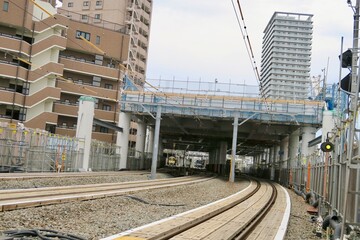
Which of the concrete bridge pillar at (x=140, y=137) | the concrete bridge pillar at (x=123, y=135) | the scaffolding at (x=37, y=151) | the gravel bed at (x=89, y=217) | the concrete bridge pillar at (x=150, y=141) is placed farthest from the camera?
the concrete bridge pillar at (x=150, y=141)

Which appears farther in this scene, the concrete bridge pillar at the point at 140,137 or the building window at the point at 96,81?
the building window at the point at 96,81

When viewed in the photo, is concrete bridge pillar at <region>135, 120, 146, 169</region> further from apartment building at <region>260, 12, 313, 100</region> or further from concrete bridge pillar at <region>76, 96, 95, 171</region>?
apartment building at <region>260, 12, 313, 100</region>

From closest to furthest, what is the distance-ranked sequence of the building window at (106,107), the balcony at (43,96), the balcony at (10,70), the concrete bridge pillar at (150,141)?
the balcony at (10,70)
the balcony at (43,96)
the building window at (106,107)
the concrete bridge pillar at (150,141)

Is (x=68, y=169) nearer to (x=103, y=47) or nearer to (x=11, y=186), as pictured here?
(x=11, y=186)

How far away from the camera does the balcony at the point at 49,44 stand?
2130 inches

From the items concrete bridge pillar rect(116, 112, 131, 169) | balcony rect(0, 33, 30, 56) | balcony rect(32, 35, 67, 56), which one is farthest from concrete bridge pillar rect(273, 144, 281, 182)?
balcony rect(0, 33, 30, 56)

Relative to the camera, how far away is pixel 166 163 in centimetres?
9794

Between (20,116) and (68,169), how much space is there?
19986 millimetres

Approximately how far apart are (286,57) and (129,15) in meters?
47.9

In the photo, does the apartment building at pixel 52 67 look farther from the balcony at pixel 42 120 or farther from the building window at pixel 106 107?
the building window at pixel 106 107

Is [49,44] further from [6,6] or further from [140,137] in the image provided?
[140,137]

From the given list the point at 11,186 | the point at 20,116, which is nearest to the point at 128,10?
the point at 20,116

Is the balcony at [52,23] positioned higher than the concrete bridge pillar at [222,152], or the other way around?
the balcony at [52,23]

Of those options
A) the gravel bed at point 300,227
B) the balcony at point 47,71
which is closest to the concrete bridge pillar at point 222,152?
the balcony at point 47,71
